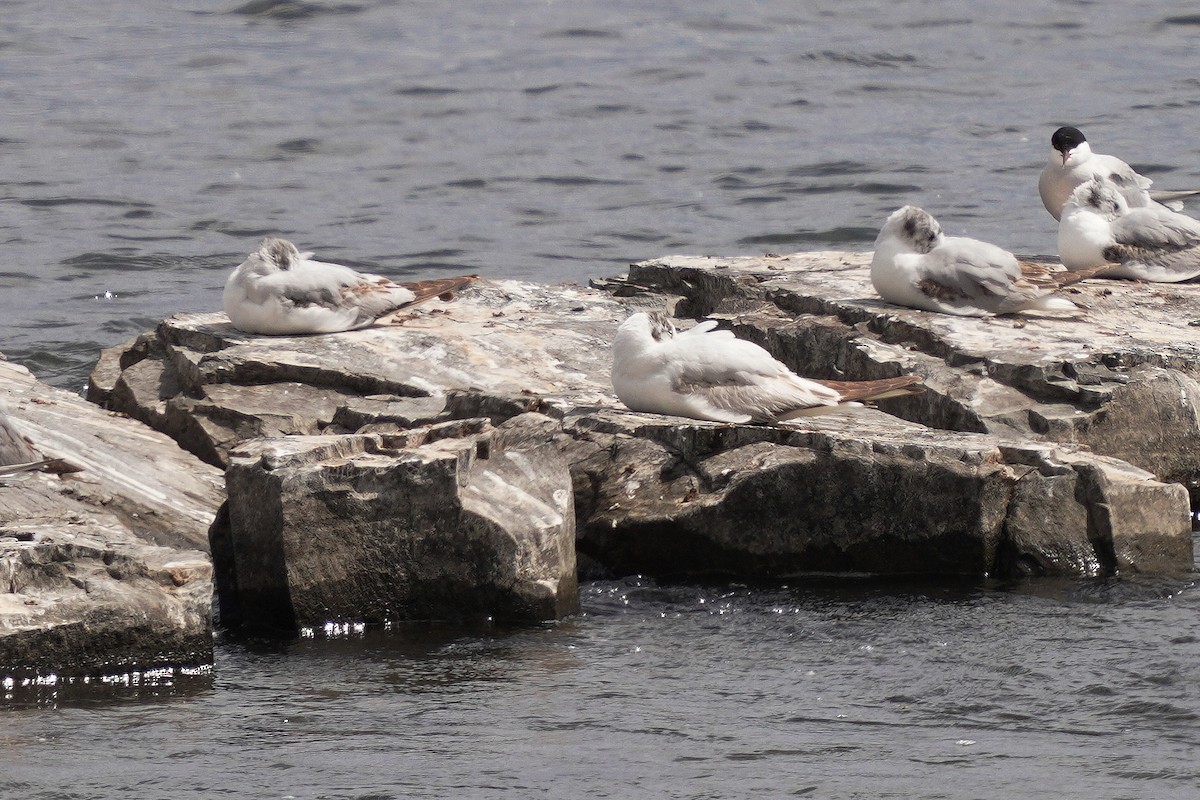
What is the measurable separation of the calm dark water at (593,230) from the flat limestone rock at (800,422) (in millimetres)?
237

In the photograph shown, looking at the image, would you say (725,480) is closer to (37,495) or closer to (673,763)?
(673,763)

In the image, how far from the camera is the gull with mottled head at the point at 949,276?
8570 millimetres

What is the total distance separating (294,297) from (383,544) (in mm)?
2682

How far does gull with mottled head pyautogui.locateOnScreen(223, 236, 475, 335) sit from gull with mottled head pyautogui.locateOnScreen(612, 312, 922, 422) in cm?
205

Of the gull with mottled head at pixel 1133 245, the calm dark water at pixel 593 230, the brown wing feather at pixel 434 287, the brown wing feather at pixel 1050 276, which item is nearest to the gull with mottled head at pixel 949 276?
the brown wing feather at pixel 1050 276

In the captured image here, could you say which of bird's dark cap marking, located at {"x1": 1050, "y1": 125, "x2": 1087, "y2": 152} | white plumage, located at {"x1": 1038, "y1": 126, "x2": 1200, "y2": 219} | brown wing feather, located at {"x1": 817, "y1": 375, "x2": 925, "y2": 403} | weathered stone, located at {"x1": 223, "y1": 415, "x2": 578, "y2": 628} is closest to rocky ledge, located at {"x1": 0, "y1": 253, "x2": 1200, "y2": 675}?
weathered stone, located at {"x1": 223, "y1": 415, "x2": 578, "y2": 628}

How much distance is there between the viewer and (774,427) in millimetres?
6980

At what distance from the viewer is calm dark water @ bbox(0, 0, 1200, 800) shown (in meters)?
4.98

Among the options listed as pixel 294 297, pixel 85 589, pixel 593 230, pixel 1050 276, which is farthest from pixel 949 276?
pixel 593 230

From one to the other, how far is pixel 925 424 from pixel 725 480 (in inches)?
60.7

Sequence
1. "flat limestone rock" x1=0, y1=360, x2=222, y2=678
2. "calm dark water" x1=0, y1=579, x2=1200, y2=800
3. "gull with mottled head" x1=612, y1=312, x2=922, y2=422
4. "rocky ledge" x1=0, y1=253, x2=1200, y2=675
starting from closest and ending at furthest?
"calm dark water" x1=0, y1=579, x2=1200, y2=800, "flat limestone rock" x1=0, y1=360, x2=222, y2=678, "rocky ledge" x1=0, y1=253, x2=1200, y2=675, "gull with mottled head" x1=612, y1=312, x2=922, y2=422

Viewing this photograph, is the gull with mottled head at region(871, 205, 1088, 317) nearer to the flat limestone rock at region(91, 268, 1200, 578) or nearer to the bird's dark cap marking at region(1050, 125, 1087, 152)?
the flat limestone rock at region(91, 268, 1200, 578)

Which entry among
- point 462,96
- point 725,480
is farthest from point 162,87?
point 725,480

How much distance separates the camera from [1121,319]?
28.7 ft
